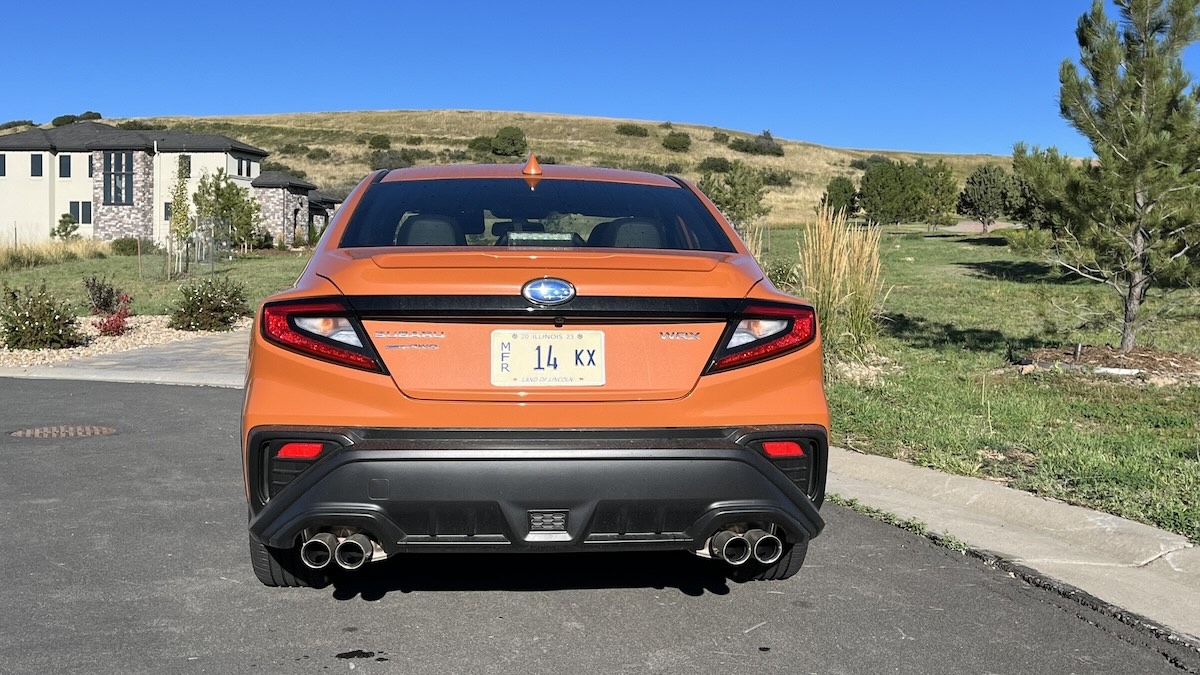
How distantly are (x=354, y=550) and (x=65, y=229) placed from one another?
5486 cm

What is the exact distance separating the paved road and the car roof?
1.64 meters

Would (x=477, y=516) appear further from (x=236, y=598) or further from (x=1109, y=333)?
(x=1109, y=333)

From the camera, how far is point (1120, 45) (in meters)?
11.3

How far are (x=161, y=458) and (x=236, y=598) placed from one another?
3.33 metres

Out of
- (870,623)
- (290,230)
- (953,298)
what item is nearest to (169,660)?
(870,623)

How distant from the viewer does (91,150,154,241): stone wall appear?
2261 inches

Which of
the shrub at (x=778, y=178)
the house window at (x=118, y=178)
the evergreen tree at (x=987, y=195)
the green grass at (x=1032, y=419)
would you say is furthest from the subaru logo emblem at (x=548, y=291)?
the shrub at (x=778, y=178)

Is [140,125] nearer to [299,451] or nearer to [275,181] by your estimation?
[275,181]

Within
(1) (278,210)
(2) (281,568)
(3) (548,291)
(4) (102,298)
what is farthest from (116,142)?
(3) (548,291)

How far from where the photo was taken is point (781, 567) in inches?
174

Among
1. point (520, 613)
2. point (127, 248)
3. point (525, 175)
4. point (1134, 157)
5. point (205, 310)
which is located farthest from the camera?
point (127, 248)

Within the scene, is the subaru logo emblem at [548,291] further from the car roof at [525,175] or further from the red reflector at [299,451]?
the car roof at [525,175]

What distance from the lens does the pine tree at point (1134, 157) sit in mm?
10609

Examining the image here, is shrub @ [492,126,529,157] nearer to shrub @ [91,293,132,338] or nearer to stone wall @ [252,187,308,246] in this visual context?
stone wall @ [252,187,308,246]
